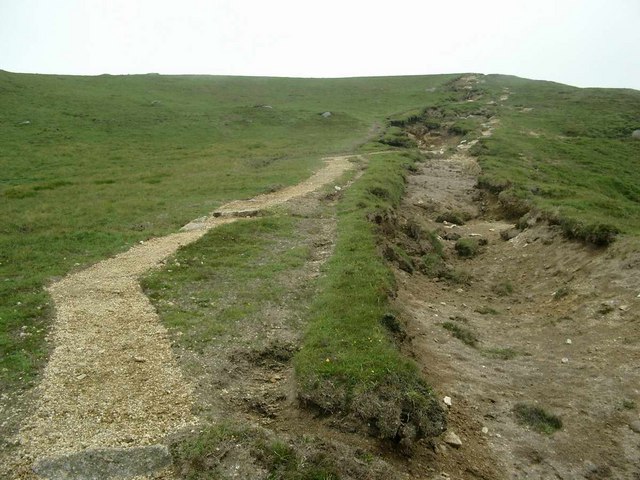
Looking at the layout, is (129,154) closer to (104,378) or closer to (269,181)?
(269,181)

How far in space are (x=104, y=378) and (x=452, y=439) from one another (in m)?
8.87

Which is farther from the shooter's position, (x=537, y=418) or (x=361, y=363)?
(x=537, y=418)

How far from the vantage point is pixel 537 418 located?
45.4ft

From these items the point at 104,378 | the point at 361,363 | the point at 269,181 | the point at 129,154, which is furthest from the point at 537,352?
the point at 129,154

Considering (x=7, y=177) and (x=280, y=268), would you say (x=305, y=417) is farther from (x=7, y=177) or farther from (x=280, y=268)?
(x=7, y=177)

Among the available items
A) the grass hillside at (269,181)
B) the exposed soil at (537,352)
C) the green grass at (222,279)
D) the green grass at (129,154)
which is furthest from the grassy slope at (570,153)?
the green grass at (129,154)

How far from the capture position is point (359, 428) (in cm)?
1190

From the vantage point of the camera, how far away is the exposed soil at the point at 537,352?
41.2ft

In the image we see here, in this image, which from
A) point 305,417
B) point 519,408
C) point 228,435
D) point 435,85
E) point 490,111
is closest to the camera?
point 228,435

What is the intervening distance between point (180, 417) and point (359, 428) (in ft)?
13.5

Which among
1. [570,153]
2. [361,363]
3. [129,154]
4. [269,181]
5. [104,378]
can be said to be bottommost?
[129,154]

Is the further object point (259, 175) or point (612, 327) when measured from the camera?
point (259, 175)

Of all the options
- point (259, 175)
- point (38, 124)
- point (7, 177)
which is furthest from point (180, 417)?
point (38, 124)

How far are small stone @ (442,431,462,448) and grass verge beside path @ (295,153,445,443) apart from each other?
0.92 feet
